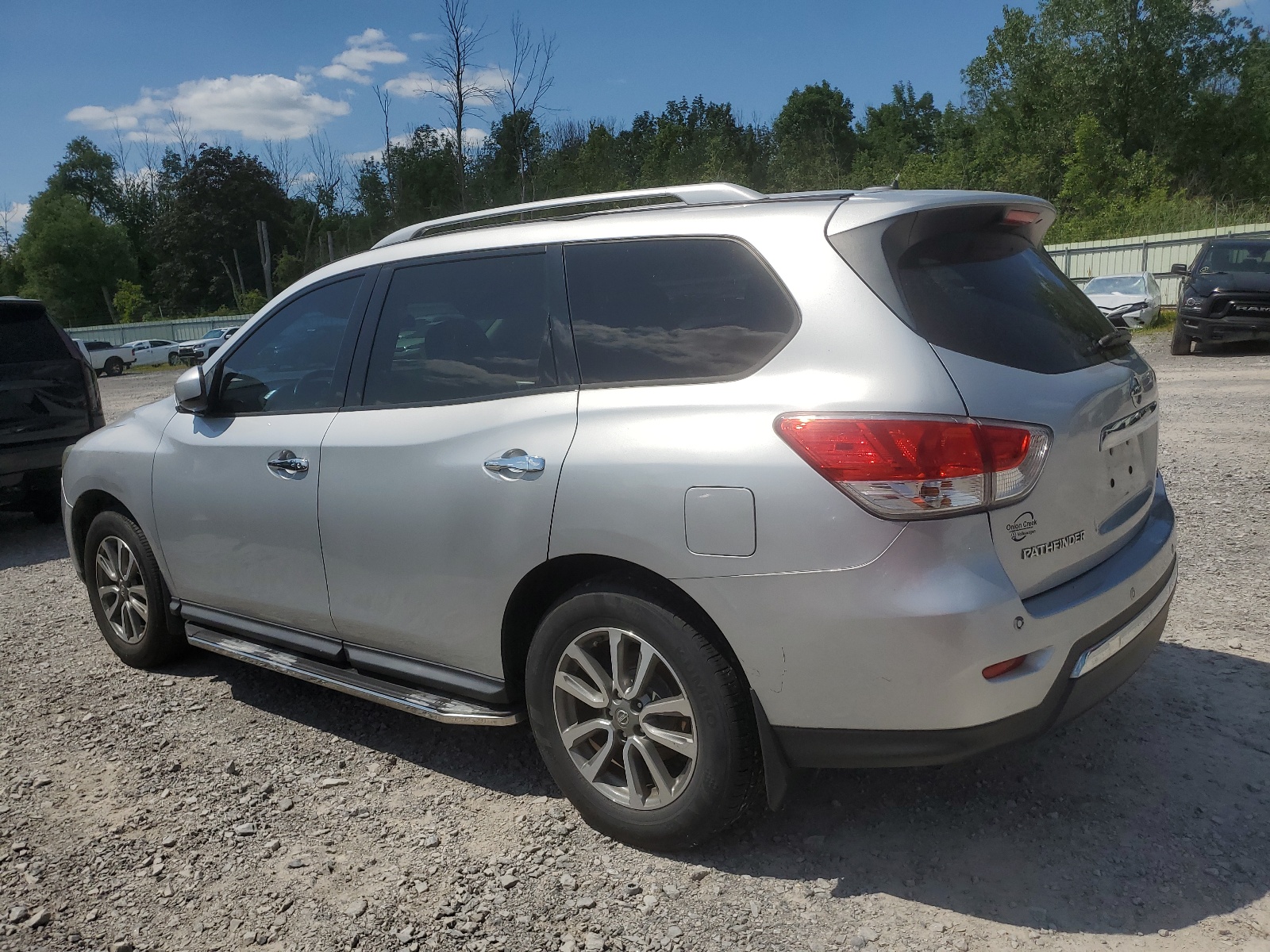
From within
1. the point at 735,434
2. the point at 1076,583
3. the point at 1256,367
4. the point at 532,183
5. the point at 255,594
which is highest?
the point at 532,183

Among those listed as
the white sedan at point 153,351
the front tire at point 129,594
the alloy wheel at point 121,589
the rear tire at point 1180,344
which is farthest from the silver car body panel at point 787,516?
the white sedan at point 153,351

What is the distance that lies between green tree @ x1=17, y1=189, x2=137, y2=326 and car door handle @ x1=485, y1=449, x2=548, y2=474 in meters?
73.6

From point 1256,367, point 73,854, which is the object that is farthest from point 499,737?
point 1256,367

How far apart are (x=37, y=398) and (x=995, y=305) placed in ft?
25.5

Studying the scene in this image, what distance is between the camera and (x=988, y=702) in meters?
2.53

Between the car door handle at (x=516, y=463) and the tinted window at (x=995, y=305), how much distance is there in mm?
1154

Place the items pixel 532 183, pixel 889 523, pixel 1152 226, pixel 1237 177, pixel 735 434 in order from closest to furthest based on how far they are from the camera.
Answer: pixel 889 523 → pixel 735 434 → pixel 532 183 → pixel 1152 226 → pixel 1237 177

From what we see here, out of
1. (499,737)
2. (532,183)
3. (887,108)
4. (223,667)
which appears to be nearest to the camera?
(499,737)

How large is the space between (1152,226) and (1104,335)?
34177 mm

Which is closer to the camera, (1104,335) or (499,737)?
(1104,335)

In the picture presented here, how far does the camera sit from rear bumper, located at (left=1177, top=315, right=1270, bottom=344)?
15484 millimetres

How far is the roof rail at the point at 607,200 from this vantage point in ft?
10.4

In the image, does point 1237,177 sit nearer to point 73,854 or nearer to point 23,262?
point 73,854

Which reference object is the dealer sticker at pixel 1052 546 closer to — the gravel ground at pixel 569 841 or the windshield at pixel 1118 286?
the gravel ground at pixel 569 841
